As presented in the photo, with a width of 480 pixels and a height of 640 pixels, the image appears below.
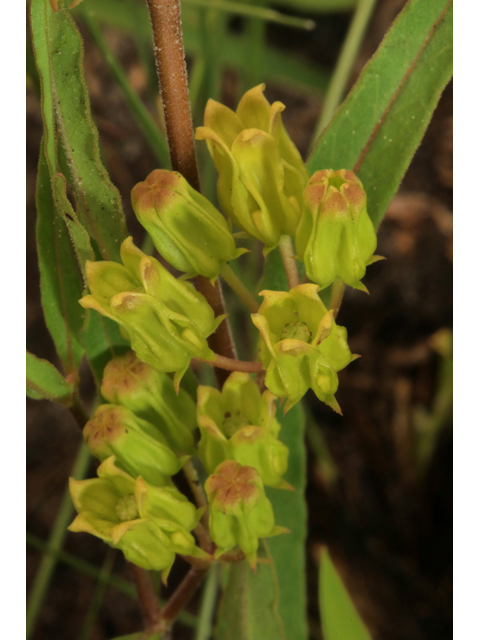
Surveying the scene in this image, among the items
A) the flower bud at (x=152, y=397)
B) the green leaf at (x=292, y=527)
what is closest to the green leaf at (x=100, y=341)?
the flower bud at (x=152, y=397)

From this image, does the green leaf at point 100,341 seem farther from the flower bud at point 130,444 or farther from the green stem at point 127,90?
the green stem at point 127,90

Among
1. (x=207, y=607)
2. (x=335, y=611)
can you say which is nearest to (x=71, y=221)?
(x=335, y=611)

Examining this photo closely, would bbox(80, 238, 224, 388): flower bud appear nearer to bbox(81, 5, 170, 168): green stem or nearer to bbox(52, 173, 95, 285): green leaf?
bbox(52, 173, 95, 285): green leaf

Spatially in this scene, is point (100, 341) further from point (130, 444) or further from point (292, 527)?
point (292, 527)

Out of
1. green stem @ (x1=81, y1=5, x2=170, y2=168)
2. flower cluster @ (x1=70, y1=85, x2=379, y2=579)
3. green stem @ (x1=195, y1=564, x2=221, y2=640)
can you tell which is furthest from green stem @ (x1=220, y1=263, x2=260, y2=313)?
green stem @ (x1=195, y1=564, x2=221, y2=640)

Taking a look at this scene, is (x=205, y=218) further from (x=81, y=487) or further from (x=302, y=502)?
(x=302, y=502)

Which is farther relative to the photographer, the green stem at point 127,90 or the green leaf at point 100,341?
the green stem at point 127,90
